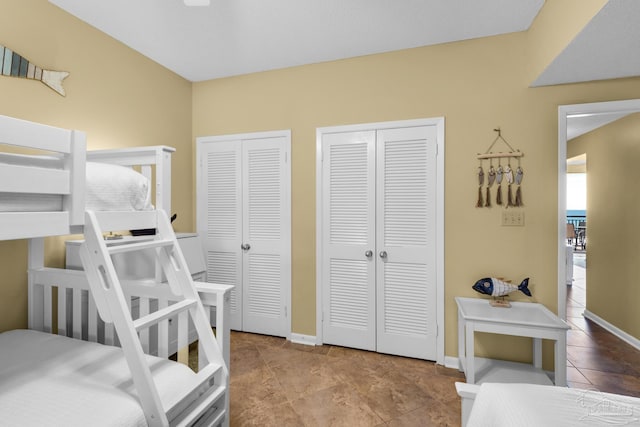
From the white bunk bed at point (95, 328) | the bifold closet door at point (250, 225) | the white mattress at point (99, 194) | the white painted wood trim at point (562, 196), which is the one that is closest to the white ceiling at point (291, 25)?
the white painted wood trim at point (562, 196)

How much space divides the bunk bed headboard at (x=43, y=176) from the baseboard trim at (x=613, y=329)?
4.13 m

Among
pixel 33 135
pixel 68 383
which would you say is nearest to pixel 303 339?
pixel 68 383

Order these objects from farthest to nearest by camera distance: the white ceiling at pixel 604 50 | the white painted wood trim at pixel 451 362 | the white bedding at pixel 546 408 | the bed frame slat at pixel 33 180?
the white painted wood trim at pixel 451 362
the white ceiling at pixel 604 50
the bed frame slat at pixel 33 180
the white bedding at pixel 546 408

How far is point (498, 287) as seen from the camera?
2281 mm

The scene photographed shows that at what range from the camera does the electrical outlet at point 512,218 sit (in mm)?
2398

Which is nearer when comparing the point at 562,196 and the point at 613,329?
the point at 562,196

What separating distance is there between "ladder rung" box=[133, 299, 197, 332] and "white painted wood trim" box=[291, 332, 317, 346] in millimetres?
1587

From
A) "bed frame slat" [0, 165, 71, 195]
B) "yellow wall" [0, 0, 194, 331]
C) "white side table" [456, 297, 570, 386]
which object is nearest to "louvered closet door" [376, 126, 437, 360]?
"white side table" [456, 297, 570, 386]

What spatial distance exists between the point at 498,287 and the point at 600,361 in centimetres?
120

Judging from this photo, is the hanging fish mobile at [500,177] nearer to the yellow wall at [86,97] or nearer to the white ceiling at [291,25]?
the white ceiling at [291,25]

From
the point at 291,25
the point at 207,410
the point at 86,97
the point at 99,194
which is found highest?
the point at 291,25

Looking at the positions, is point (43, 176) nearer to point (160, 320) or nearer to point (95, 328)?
point (160, 320)

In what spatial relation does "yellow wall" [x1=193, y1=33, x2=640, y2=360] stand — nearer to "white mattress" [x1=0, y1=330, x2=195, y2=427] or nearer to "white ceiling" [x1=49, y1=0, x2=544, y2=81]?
"white ceiling" [x1=49, y1=0, x2=544, y2=81]

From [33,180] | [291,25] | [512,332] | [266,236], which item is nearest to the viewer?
[33,180]
